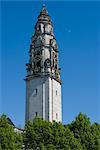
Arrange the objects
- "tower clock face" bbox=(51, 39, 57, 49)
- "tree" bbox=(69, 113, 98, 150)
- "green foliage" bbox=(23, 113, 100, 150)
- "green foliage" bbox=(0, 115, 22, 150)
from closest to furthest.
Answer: "green foliage" bbox=(0, 115, 22, 150)
"green foliage" bbox=(23, 113, 100, 150)
"tree" bbox=(69, 113, 98, 150)
"tower clock face" bbox=(51, 39, 57, 49)

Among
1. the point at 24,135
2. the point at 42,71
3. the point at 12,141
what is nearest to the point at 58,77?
the point at 42,71

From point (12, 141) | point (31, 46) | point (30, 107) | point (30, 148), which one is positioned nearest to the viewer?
point (12, 141)

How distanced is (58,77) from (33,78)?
4042 millimetres

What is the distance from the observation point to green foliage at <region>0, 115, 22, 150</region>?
45.1 metres

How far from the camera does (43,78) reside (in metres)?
66.8

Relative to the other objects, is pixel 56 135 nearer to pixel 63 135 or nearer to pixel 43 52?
pixel 63 135

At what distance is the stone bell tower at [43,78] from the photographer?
65.2 meters

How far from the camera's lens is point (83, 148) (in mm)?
50812

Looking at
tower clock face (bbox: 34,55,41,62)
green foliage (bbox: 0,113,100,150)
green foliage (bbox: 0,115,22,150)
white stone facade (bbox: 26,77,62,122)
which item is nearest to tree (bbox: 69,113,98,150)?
green foliage (bbox: 0,113,100,150)

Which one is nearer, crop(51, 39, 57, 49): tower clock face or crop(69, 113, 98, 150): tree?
crop(69, 113, 98, 150): tree

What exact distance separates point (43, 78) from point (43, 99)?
3373mm

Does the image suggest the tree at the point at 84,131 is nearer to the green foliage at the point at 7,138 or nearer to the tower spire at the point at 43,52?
the green foliage at the point at 7,138

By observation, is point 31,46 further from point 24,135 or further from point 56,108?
point 24,135

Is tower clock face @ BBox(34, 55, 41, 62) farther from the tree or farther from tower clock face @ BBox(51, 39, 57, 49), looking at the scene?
the tree
